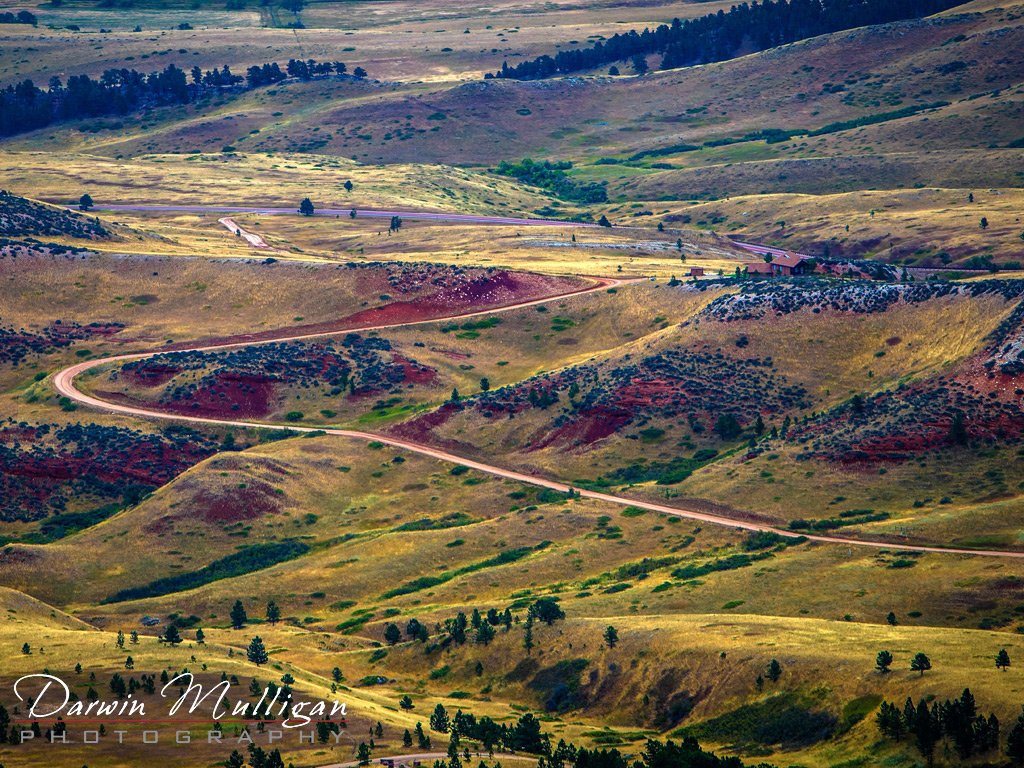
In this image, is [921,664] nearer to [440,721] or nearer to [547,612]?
[440,721]

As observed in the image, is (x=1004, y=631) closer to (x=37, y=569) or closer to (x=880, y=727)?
(x=880, y=727)

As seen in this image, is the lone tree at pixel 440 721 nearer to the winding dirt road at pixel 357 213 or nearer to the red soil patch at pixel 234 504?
the red soil patch at pixel 234 504

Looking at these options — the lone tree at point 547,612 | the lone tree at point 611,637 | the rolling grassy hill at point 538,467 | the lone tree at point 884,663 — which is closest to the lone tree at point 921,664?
the rolling grassy hill at point 538,467

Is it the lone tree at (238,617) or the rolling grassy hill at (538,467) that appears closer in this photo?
the rolling grassy hill at (538,467)

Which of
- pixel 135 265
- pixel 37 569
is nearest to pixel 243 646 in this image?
pixel 37 569

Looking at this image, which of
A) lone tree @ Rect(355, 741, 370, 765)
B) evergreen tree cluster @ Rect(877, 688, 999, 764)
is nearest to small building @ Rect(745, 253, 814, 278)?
evergreen tree cluster @ Rect(877, 688, 999, 764)

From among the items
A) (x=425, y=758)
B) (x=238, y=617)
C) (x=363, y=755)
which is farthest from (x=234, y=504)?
(x=363, y=755)
